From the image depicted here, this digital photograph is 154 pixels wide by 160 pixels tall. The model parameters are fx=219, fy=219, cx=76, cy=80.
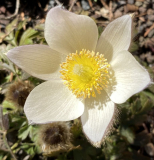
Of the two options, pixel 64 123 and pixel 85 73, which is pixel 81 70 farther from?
pixel 64 123

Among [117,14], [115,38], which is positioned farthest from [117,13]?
[115,38]

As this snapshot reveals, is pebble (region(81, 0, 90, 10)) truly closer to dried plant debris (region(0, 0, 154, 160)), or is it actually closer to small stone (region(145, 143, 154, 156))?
dried plant debris (region(0, 0, 154, 160))

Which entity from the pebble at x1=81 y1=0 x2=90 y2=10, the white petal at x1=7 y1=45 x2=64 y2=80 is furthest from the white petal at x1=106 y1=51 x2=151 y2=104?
the pebble at x1=81 y1=0 x2=90 y2=10

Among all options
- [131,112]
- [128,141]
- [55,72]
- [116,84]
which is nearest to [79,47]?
[55,72]

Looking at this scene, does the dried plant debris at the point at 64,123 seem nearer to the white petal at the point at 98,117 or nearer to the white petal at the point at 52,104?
the white petal at the point at 98,117

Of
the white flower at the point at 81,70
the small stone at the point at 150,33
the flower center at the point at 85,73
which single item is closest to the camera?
the white flower at the point at 81,70

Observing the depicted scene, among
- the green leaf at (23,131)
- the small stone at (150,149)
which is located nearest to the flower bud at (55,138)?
the green leaf at (23,131)
